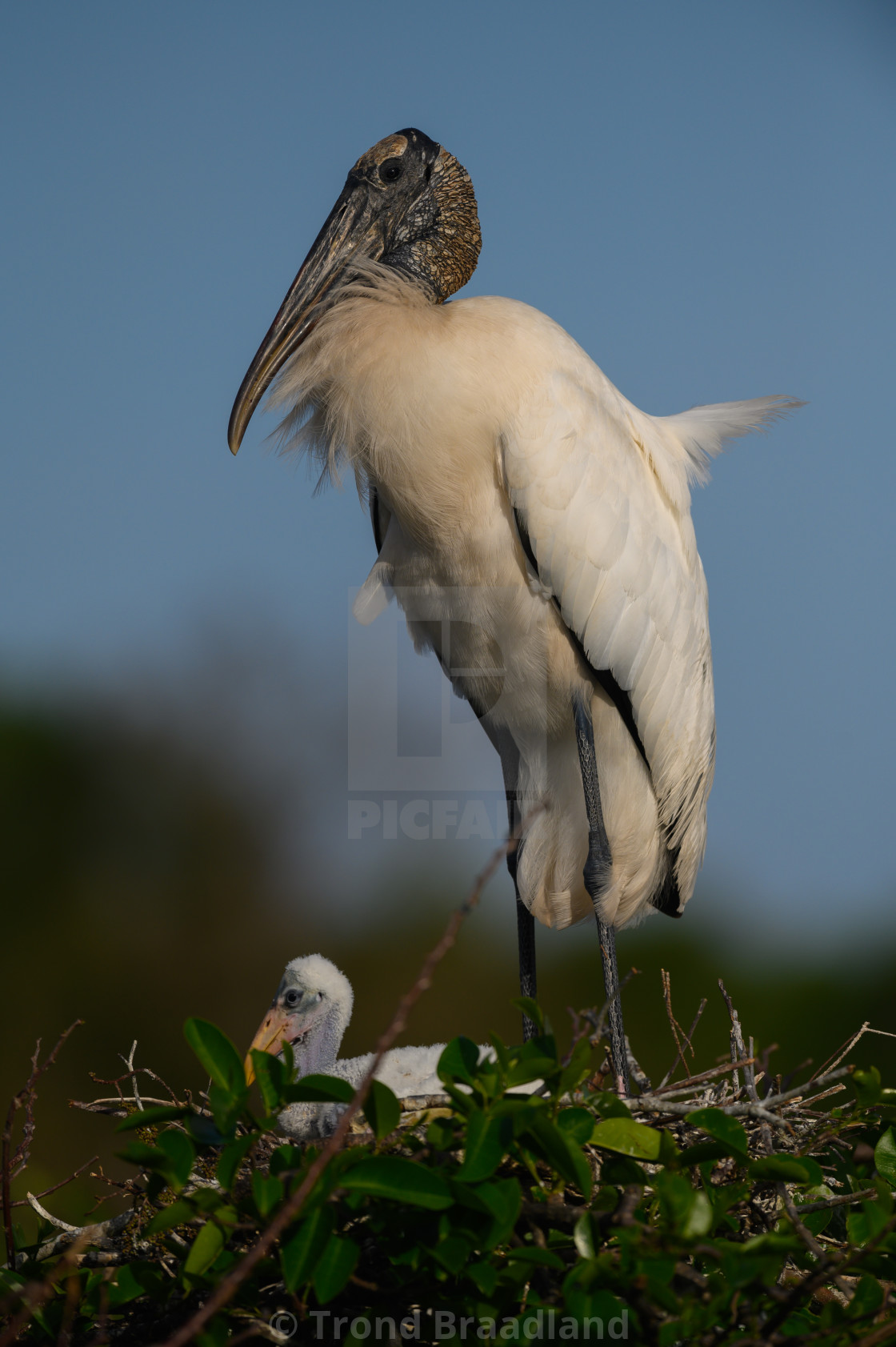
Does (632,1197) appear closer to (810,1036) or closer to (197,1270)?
(197,1270)

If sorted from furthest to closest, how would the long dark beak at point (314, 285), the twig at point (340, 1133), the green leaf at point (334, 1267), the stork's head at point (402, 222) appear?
the stork's head at point (402, 222)
the long dark beak at point (314, 285)
the green leaf at point (334, 1267)
the twig at point (340, 1133)

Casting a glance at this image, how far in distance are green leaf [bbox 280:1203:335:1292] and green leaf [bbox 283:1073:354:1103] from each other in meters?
0.13

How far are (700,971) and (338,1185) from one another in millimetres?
12976

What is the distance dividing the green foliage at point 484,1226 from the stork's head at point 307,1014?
124 cm

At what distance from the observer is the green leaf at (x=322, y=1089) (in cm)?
141

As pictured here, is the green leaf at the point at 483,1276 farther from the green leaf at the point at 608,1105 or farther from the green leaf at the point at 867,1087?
the green leaf at the point at 867,1087

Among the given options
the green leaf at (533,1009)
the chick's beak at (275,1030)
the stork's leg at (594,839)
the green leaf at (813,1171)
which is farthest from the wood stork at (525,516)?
the green leaf at (533,1009)

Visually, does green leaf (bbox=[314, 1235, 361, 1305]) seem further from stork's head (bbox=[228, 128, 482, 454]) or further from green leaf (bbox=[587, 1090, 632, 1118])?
stork's head (bbox=[228, 128, 482, 454])

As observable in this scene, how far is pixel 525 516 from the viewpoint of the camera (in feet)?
9.68

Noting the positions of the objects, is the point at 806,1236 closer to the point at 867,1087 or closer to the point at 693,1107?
the point at 693,1107

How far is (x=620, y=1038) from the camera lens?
2934 millimetres

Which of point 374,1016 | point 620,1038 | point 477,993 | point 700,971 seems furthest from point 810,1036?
point 620,1038

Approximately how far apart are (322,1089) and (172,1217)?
23 cm

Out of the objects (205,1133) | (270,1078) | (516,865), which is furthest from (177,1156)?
(516,865)
